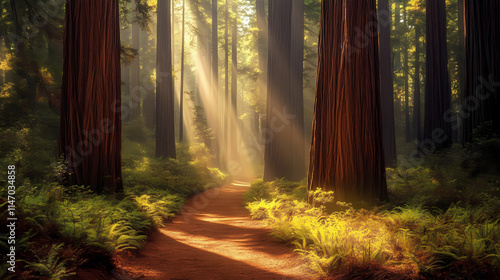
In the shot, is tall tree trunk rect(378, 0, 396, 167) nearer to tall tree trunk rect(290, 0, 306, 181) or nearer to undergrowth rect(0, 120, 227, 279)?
tall tree trunk rect(290, 0, 306, 181)

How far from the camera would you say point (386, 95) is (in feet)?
54.4

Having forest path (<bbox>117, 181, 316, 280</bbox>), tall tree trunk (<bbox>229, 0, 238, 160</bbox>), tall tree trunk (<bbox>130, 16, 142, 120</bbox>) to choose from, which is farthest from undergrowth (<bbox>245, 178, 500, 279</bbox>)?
tall tree trunk (<bbox>229, 0, 238, 160</bbox>)

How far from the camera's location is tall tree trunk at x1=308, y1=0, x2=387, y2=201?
7.63 m

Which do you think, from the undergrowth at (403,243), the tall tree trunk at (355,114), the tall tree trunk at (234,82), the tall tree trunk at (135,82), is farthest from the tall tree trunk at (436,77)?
the tall tree trunk at (135,82)

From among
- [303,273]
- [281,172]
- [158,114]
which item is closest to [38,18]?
[158,114]

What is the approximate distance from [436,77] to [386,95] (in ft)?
7.78

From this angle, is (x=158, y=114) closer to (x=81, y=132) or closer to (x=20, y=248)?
(x=81, y=132)

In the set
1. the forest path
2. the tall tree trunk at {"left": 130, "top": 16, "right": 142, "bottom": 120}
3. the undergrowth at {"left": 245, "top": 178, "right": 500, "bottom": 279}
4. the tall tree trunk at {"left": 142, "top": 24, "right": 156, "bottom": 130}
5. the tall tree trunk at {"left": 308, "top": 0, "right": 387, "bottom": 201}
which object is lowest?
the forest path

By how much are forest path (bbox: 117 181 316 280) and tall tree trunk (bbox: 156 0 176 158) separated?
31.6ft

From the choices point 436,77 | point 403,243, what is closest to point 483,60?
point 436,77

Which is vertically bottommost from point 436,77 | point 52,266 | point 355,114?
Answer: point 52,266

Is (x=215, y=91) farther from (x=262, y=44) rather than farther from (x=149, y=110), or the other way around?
(x=149, y=110)

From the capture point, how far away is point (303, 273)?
4.91m

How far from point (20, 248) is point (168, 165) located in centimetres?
1344
